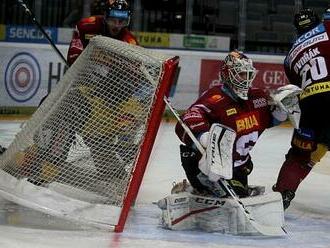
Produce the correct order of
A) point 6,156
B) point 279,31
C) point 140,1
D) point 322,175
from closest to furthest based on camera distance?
point 6,156 → point 322,175 → point 140,1 → point 279,31

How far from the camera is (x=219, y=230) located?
2752 millimetres

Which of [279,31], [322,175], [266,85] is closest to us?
[322,175]

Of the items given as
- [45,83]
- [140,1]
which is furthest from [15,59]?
[140,1]

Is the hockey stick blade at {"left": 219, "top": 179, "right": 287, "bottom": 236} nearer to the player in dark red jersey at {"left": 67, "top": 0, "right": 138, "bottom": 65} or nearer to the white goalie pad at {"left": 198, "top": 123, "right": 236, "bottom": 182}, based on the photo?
the white goalie pad at {"left": 198, "top": 123, "right": 236, "bottom": 182}

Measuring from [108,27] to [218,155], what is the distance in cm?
106

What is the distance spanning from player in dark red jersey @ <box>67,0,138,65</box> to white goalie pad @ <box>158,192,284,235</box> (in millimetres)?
906

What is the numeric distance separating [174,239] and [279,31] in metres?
6.26

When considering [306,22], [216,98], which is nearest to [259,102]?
[216,98]

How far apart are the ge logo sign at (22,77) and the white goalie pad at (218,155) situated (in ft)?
13.1

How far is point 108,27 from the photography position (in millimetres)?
3400

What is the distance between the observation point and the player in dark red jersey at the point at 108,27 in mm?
3285

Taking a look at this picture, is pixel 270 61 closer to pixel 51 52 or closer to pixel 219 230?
pixel 51 52

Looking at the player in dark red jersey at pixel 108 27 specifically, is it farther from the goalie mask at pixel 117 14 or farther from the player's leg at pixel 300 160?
the player's leg at pixel 300 160

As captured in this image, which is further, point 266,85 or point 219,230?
point 266,85
